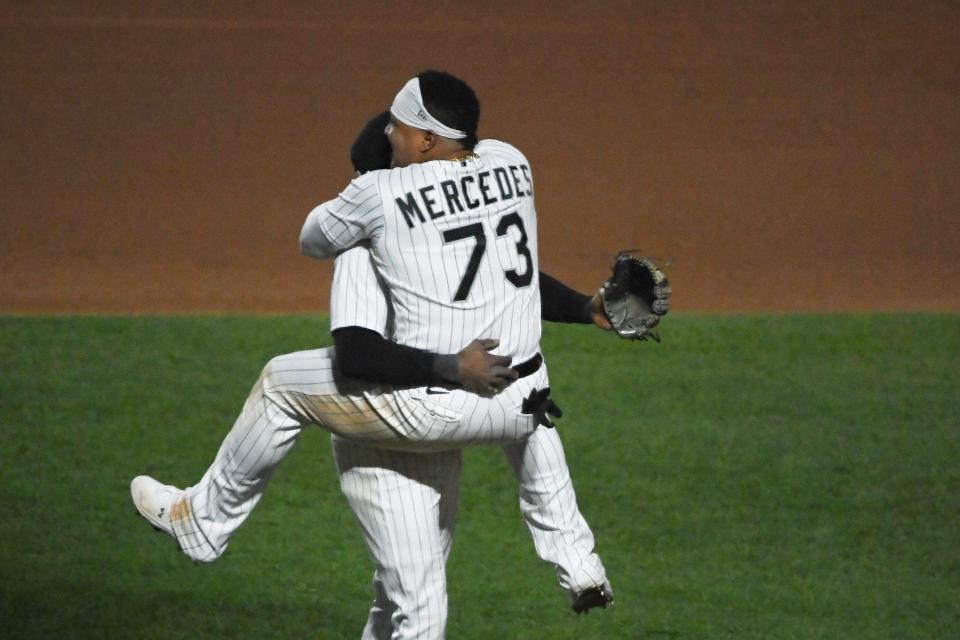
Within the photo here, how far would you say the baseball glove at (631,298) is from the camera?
357cm

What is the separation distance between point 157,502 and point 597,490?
2887 millimetres

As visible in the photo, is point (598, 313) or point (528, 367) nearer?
Answer: point (528, 367)

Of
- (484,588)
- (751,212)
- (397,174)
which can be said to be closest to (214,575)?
(484,588)

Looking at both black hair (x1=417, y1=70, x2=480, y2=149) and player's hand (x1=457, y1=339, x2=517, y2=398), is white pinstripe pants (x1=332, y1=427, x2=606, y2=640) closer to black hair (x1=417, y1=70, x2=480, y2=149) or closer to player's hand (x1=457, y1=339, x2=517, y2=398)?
player's hand (x1=457, y1=339, x2=517, y2=398)

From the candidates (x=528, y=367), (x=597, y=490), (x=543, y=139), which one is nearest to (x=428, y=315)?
(x=528, y=367)

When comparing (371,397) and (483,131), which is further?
(483,131)

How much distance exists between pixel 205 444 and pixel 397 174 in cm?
346

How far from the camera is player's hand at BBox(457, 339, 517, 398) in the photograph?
3.19 metres

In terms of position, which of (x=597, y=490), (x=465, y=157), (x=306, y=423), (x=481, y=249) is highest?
(x=465, y=157)

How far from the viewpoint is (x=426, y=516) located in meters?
3.51

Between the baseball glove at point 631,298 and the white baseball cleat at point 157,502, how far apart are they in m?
1.24

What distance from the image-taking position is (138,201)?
400 inches

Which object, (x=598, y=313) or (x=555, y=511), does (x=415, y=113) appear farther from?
(x=555, y=511)

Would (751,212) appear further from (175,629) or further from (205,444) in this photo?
(175,629)
